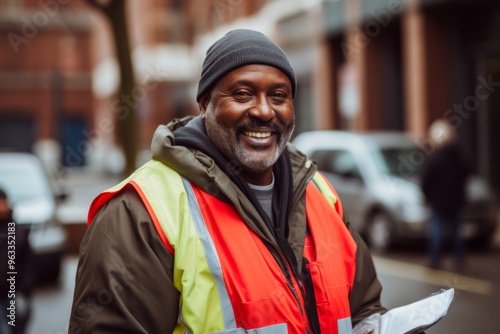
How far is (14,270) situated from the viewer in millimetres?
5316

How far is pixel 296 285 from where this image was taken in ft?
7.59

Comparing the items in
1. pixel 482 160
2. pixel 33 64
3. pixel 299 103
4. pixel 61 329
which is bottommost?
pixel 61 329

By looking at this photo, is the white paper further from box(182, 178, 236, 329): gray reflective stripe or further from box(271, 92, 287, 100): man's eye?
box(271, 92, 287, 100): man's eye

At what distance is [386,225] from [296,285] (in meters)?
9.71

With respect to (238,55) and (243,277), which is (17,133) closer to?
(238,55)

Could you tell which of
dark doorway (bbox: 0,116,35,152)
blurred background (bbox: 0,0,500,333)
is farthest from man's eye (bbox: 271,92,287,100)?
dark doorway (bbox: 0,116,35,152)

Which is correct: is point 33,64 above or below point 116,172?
above

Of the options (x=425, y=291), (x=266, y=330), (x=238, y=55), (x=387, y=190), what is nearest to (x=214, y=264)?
(x=266, y=330)

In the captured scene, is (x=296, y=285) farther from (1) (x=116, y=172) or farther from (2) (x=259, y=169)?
(1) (x=116, y=172)

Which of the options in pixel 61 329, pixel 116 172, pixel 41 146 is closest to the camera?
pixel 61 329

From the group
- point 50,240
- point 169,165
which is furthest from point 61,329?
point 169,165

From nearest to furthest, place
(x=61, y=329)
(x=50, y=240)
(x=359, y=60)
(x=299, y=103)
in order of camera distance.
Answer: (x=61, y=329), (x=50, y=240), (x=359, y=60), (x=299, y=103)

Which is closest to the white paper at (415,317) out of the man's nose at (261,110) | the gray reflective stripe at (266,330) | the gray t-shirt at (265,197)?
the gray reflective stripe at (266,330)

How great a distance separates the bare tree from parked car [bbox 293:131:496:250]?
3.47m
